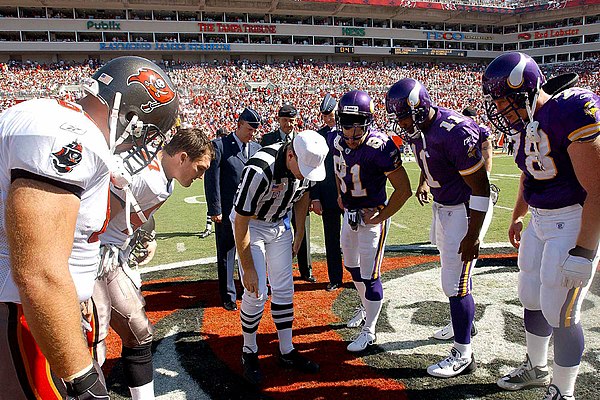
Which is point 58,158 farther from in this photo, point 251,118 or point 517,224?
point 251,118

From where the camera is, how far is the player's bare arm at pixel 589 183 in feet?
7.68

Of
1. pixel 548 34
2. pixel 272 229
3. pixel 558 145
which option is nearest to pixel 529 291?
pixel 558 145

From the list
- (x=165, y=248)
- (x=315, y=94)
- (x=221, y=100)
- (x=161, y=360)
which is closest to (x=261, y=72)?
(x=315, y=94)

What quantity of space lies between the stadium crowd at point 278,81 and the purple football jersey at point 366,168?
25403 millimetres

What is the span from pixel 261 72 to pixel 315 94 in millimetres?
6738

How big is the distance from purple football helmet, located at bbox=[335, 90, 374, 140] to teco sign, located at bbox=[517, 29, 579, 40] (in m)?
61.6

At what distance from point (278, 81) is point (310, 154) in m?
40.0

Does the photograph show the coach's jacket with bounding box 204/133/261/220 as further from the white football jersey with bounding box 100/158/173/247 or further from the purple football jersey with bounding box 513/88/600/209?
the purple football jersey with bounding box 513/88/600/209

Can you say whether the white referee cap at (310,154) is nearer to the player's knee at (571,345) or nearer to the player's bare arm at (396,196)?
the player's bare arm at (396,196)

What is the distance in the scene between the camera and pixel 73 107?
1.52 meters

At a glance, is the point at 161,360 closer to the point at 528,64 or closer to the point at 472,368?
the point at 472,368

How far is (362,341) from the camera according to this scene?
3734mm

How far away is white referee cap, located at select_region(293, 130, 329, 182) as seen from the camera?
3000mm

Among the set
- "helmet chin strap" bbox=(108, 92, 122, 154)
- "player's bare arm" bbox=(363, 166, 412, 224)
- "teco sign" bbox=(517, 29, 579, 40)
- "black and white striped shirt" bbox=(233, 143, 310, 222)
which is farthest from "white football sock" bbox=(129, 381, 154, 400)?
"teco sign" bbox=(517, 29, 579, 40)
